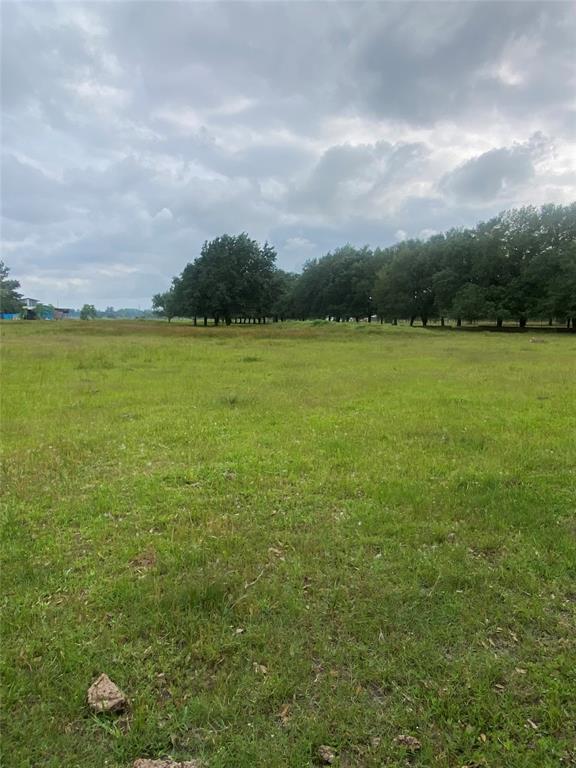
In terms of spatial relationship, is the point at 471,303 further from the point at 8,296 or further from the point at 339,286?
the point at 8,296

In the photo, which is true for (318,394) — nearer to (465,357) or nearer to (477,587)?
(477,587)

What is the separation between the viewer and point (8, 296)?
88.5 metres

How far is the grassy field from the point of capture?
105 inches

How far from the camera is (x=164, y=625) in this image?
3.50 meters

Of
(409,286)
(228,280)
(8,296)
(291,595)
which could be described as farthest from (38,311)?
(291,595)

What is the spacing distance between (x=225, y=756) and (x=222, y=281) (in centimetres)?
7220

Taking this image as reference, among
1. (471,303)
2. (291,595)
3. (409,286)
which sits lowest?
(291,595)

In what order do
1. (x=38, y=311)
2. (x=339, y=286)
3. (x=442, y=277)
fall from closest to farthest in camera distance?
(x=442, y=277)
(x=339, y=286)
(x=38, y=311)

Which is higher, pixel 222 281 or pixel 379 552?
pixel 222 281

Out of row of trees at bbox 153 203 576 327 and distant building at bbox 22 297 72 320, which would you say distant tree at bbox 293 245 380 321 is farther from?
distant building at bbox 22 297 72 320

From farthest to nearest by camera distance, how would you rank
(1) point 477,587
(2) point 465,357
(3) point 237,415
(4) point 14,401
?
1. (2) point 465,357
2. (4) point 14,401
3. (3) point 237,415
4. (1) point 477,587

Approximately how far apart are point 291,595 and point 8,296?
10292 cm

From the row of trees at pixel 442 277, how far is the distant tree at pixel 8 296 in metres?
32.7

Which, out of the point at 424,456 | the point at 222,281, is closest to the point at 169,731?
the point at 424,456
